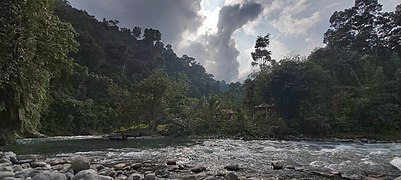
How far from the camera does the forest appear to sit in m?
12.3

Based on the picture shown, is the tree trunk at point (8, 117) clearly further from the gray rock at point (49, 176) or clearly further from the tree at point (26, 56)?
the gray rock at point (49, 176)

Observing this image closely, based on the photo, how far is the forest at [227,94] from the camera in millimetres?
12320

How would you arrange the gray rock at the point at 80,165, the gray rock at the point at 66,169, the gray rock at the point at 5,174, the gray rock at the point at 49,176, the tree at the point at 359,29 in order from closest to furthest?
the gray rock at the point at 49,176 → the gray rock at the point at 5,174 → the gray rock at the point at 66,169 → the gray rock at the point at 80,165 → the tree at the point at 359,29

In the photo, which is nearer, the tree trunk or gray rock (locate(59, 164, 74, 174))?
gray rock (locate(59, 164, 74, 174))

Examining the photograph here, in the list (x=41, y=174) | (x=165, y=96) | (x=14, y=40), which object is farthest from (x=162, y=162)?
(x=165, y=96)

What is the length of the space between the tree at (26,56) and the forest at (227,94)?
0.13ft

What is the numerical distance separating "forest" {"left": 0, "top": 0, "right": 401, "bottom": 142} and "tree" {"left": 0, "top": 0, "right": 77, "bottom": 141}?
0.04 metres

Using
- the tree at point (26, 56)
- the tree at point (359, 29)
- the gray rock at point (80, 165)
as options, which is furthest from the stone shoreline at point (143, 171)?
the tree at point (359, 29)

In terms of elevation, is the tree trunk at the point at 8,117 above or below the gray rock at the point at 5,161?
above

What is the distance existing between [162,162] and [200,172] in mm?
2176

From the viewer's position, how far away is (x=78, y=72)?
4609cm

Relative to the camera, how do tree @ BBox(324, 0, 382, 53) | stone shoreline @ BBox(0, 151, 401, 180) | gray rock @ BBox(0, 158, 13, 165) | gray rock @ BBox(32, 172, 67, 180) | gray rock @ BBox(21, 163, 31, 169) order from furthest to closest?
tree @ BBox(324, 0, 382, 53) → gray rock @ BBox(0, 158, 13, 165) → gray rock @ BBox(21, 163, 31, 169) → stone shoreline @ BBox(0, 151, 401, 180) → gray rock @ BBox(32, 172, 67, 180)

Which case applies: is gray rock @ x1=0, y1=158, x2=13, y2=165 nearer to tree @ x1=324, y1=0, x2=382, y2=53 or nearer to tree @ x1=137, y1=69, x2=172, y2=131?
tree @ x1=137, y1=69, x2=172, y2=131

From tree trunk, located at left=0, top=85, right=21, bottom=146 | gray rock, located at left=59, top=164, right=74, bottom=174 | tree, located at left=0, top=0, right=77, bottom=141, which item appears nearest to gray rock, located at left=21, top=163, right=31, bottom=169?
gray rock, located at left=59, top=164, right=74, bottom=174
